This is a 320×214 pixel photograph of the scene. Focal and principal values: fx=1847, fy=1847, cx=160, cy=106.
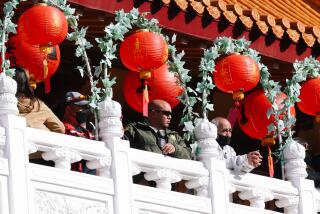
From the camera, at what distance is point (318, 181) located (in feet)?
61.4

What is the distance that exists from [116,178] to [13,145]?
1145 millimetres

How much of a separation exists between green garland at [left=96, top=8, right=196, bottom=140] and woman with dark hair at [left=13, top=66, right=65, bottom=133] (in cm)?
70

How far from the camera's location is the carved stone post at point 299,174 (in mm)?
17953

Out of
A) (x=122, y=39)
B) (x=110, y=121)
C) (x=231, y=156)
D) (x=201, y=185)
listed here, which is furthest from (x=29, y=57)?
(x=201, y=185)

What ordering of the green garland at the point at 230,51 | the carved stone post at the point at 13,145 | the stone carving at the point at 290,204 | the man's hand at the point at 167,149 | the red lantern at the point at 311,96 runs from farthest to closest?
the red lantern at the point at 311,96, the green garland at the point at 230,51, the stone carving at the point at 290,204, the man's hand at the point at 167,149, the carved stone post at the point at 13,145

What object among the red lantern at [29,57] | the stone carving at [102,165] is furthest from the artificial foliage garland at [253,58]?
Result: the stone carving at [102,165]

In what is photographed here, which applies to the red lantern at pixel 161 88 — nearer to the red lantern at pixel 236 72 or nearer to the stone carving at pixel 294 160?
the red lantern at pixel 236 72

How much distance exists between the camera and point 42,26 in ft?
58.9

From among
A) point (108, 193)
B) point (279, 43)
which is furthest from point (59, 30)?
point (279, 43)

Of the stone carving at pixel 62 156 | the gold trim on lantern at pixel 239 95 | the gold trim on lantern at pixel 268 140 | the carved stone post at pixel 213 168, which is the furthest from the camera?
the gold trim on lantern at pixel 268 140

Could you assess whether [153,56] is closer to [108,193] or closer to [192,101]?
[192,101]

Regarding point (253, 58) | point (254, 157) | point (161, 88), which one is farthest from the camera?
point (253, 58)

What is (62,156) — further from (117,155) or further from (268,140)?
(268,140)

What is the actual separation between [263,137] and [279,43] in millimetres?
1266
